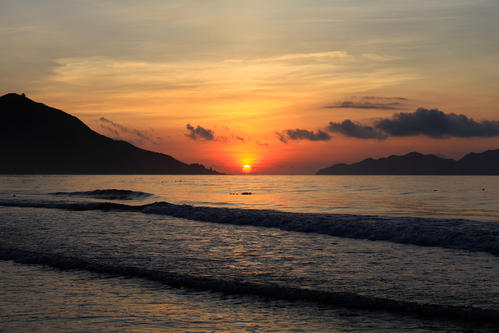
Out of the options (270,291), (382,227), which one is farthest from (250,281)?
(382,227)

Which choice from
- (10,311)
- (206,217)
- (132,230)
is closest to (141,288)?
(10,311)

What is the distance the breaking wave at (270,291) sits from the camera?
10.8 m

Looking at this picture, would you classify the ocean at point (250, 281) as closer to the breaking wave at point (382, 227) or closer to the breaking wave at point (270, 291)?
the breaking wave at point (270, 291)

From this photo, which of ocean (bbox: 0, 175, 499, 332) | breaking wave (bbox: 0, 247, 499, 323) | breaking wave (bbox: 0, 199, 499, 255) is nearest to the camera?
ocean (bbox: 0, 175, 499, 332)

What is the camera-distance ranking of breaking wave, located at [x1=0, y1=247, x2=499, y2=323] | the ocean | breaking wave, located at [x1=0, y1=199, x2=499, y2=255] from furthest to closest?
breaking wave, located at [x1=0, y1=199, x2=499, y2=255] → breaking wave, located at [x1=0, y1=247, x2=499, y2=323] → the ocean

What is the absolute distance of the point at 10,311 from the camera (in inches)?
429

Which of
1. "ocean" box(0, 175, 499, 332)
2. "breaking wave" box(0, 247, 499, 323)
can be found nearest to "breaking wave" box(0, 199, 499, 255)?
"ocean" box(0, 175, 499, 332)

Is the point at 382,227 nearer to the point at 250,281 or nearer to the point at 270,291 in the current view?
the point at 250,281

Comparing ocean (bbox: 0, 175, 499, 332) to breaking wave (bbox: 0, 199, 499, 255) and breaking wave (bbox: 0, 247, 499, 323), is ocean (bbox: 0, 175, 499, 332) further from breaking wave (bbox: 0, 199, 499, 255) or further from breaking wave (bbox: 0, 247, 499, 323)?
breaking wave (bbox: 0, 199, 499, 255)

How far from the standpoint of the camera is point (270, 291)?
511 inches

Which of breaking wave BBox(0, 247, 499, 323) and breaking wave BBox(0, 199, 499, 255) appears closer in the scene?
breaking wave BBox(0, 247, 499, 323)

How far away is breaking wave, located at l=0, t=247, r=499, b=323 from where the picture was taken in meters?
10.8

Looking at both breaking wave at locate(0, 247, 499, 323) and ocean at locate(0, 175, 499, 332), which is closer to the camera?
ocean at locate(0, 175, 499, 332)

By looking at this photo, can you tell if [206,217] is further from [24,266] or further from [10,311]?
[10,311]
